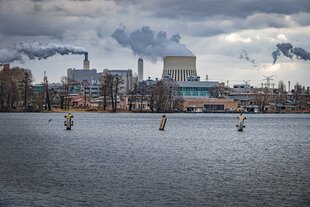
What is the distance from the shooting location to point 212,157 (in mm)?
54625

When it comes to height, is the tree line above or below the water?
above

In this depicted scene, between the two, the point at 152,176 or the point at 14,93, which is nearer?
the point at 152,176

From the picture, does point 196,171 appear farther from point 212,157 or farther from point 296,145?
point 296,145

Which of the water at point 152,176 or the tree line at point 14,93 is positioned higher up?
the tree line at point 14,93

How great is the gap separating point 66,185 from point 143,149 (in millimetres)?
25068

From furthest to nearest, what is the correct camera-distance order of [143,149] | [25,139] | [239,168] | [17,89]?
[17,89]
[25,139]
[143,149]
[239,168]

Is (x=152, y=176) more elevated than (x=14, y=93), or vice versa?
(x=14, y=93)

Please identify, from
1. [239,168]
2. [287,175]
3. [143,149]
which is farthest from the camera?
[143,149]

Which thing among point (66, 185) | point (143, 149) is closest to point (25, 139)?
point (143, 149)

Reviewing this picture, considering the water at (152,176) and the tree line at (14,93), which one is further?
the tree line at (14,93)

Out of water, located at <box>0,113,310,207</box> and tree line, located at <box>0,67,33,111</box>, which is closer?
water, located at <box>0,113,310,207</box>

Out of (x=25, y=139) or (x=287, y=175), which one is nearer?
(x=287, y=175)

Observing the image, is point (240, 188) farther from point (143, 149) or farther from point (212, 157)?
point (143, 149)

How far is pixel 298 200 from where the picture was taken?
33.1 metres
